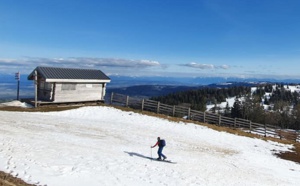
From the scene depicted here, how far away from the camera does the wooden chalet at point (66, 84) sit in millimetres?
38062

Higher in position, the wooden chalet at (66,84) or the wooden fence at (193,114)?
the wooden chalet at (66,84)

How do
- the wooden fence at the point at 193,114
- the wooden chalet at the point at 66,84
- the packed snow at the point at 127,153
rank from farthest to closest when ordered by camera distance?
the wooden fence at the point at 193,114 → the wooden chalet at the point at 66,84 → the packed snow at the point at 127,153

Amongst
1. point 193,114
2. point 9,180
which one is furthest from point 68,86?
point 9,180

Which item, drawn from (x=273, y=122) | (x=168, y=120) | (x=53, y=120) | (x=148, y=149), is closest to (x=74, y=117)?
(x=53, y=120)

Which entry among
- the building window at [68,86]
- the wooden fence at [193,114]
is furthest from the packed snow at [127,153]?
the building window at [68,86]

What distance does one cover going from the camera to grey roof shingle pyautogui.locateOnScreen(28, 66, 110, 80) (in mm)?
37919

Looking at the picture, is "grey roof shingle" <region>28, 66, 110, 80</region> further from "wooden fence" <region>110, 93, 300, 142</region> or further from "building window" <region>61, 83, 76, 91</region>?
"wooden fence" <region>110, 93, 300, 142</region>

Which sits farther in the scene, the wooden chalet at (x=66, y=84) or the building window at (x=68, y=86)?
the building window at (x=68, y=86)

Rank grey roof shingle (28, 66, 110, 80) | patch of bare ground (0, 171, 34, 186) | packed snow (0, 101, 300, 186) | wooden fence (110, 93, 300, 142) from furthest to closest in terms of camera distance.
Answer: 1. wooden fence (110, 93, 300, 142)
2. grey roof shingle (28, 66, 110, 80)
3. packed snow (0, 101, 300, 186)
4. patch of bare ground (0, 171, 34, 186)

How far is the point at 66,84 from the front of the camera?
39.4m

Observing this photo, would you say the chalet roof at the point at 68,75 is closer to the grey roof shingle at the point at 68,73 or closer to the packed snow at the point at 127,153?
the grey roof shingle at the point at 68,73

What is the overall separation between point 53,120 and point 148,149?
39.1 feet

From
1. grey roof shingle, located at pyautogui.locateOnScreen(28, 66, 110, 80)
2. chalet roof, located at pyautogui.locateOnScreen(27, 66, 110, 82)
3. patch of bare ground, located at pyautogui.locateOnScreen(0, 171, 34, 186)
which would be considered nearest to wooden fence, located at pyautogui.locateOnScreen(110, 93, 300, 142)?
chalet roof, located at pyautogui.locateOnScreen(27, 66, 110, 82)

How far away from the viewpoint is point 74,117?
3447cm
